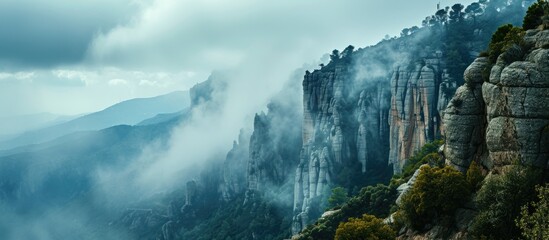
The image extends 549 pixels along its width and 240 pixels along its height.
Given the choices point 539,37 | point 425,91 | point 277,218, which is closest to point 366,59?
point 425,91

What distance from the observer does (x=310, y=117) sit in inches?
7047

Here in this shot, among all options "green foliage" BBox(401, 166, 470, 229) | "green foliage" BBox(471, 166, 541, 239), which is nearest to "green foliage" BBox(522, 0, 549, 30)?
"green foliage" BBox(401, 166, 470, 229)

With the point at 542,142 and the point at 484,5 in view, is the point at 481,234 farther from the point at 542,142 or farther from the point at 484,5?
the point at 484,5

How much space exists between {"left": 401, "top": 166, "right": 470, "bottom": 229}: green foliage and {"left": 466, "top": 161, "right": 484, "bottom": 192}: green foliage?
25.9 inches

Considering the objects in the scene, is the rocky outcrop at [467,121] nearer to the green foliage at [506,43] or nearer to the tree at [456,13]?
the green foliage at [506,43]

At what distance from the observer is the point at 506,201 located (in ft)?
147

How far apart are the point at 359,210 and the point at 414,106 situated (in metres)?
52.6

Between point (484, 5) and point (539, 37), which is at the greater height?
point (484, 5)

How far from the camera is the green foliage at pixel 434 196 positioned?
50.8m

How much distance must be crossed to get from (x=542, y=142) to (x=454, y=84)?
3428 inches

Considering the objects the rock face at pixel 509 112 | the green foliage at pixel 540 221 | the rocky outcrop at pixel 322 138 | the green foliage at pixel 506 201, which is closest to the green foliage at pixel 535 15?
the rock face at pixel 509 112

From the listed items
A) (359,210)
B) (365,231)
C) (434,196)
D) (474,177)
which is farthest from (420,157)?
(474,177)

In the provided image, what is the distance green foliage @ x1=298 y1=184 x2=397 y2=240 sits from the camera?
8584cm

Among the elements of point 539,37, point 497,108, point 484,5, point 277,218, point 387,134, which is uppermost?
point 484,5
